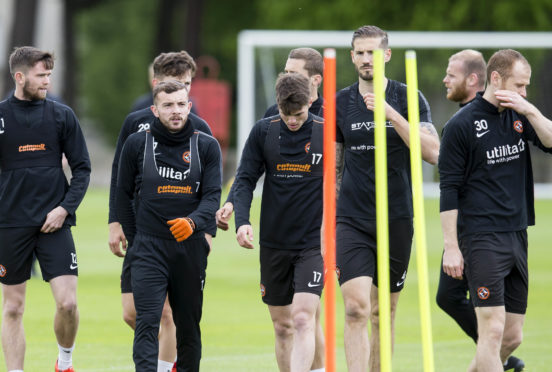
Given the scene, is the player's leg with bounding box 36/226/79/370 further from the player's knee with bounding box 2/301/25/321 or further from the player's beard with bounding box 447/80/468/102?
the player's beard with bounding box 447/80/468/102

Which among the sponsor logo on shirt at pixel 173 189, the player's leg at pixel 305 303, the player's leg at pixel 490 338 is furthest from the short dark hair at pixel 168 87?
the player's leg at pixel 490 338

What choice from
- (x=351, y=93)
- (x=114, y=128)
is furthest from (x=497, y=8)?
(x=351, y=93)

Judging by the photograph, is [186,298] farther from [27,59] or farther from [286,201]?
[27,59]

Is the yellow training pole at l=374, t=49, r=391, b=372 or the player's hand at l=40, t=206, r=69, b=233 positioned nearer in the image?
the yellow training pole at l=374, t=49, r=391, b=372

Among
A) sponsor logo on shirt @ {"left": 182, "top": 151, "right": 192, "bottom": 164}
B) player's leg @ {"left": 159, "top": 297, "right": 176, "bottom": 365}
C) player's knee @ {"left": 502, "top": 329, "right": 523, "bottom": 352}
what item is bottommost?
player's leg @ {"left": 159, "top": 297, "right": 176, "bottom": 365}

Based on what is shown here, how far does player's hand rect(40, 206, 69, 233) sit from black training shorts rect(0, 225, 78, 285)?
2.9 inches

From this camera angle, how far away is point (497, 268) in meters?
7.51

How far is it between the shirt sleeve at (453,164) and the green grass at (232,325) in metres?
2.61

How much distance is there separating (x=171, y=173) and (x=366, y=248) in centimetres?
146

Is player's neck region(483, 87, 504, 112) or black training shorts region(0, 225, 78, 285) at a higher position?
player's neck region(483, 87, 504, 112)

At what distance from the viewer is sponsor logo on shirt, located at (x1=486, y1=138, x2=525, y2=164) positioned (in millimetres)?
7574

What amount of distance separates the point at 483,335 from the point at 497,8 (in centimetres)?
3138

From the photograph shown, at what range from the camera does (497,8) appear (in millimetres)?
37562

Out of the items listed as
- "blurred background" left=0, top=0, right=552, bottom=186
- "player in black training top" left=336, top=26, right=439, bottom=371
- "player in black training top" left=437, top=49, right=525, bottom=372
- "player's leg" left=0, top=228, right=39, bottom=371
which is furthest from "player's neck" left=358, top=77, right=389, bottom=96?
"blurred background" left=0, top=0, right=552, bottom=186
